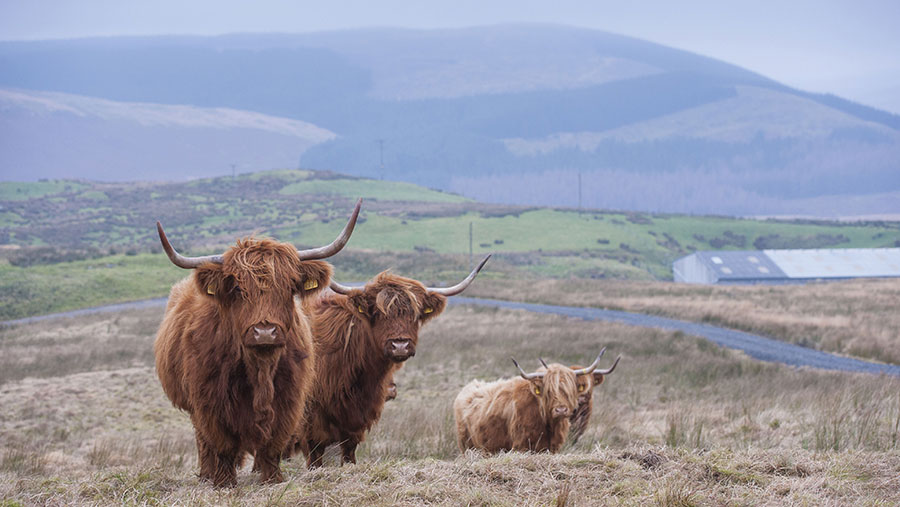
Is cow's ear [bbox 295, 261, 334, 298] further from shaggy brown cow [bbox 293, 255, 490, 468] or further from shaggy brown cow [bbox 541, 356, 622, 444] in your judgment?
shaggy brown cow [bbox 541, 356, 622, 444]

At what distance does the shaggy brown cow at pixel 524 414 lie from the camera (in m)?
→ 8.71

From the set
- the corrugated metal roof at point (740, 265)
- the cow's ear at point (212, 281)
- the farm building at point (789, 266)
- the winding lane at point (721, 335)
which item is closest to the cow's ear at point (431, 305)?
the cow's ear at point (212, 281)

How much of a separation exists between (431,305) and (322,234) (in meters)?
67.3

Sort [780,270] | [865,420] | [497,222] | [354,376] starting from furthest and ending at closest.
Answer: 1. [497,222]
2. [780,270]
3. [865,420]
4. [354,376]

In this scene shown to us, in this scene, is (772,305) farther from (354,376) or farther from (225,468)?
(225,468)

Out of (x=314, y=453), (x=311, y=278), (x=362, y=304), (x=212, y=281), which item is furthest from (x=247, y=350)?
(x=314, y=453)

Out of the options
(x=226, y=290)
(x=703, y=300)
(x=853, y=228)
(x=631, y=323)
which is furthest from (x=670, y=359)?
(x=853, y=228)

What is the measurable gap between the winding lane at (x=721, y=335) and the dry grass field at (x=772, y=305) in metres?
0.92

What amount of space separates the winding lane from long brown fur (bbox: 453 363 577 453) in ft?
37.6

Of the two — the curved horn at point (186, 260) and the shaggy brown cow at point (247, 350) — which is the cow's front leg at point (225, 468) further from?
the curved horn at point (186, 260)

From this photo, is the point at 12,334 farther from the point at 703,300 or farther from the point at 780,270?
the point at 780,270

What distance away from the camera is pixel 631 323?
29.2 meters

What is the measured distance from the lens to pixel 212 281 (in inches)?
221

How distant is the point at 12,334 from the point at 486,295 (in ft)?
73.5
